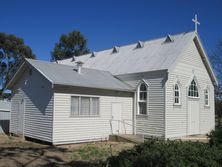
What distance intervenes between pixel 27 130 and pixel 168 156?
12.5 m

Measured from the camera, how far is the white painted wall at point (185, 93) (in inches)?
714

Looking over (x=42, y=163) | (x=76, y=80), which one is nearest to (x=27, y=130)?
(x=76, y=80)

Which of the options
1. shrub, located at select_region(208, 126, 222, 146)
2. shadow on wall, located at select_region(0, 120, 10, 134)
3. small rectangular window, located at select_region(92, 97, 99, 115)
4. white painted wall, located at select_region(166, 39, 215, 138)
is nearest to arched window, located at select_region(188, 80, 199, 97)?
white painted wall, located at select_region(166, 39, 215, 138)

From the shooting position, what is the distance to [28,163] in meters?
10.4

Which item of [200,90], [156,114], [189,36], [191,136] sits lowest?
[191,136]

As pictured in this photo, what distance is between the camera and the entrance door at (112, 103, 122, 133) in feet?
60.1

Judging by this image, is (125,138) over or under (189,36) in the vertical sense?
under

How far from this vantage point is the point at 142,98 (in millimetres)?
19250

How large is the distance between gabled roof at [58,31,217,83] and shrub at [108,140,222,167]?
34.4 feet

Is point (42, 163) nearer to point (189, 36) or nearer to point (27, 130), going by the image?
point (27, 130)

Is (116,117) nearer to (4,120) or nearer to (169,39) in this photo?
(169,39)

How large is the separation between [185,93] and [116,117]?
506cm

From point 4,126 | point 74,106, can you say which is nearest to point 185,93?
point 74,106

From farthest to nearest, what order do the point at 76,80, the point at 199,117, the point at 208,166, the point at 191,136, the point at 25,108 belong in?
the point at 199,117 < the point at 191,136 < the point at 25,108 < the point at 76,80 < the point at 208,166
